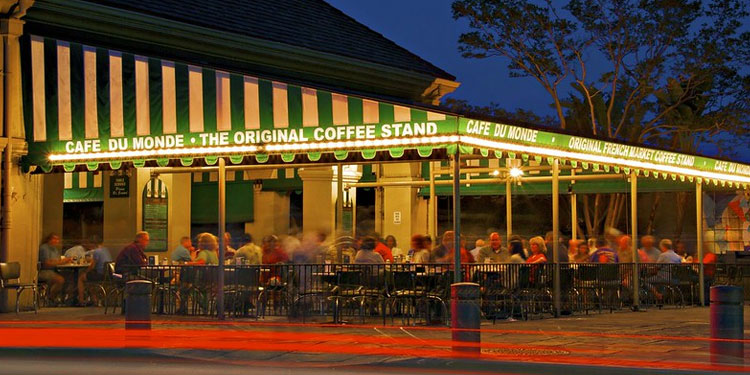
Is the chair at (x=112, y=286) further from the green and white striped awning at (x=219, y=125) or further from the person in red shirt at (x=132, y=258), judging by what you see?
the green and white striped awning at (x=219, y=125)

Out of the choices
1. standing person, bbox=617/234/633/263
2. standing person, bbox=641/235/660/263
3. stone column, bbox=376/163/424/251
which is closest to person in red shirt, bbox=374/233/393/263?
standing person, bbox=617/234/633/263

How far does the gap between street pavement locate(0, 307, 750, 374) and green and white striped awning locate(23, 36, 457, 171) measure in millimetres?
2779

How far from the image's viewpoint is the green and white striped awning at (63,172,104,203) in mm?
25966

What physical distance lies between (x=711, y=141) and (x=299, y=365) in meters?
34.0

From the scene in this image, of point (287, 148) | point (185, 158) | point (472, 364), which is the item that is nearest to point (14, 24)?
point (185, 158)

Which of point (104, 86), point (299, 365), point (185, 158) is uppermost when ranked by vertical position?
point (104, 86)

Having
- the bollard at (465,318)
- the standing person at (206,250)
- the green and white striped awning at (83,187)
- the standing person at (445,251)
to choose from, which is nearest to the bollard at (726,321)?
the bollard at (465,318)

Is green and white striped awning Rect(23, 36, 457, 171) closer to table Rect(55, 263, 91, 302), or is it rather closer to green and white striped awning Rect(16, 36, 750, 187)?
green and white striped awning Rect(16, 36, 750, 187)

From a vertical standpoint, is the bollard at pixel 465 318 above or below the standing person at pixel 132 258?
below

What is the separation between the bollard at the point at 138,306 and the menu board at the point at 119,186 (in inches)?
453

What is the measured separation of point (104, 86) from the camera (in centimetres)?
1975

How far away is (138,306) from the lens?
1352 cm

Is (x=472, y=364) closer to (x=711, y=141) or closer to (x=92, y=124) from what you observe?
(x=92, y=124)

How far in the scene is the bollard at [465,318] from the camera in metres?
12.4
